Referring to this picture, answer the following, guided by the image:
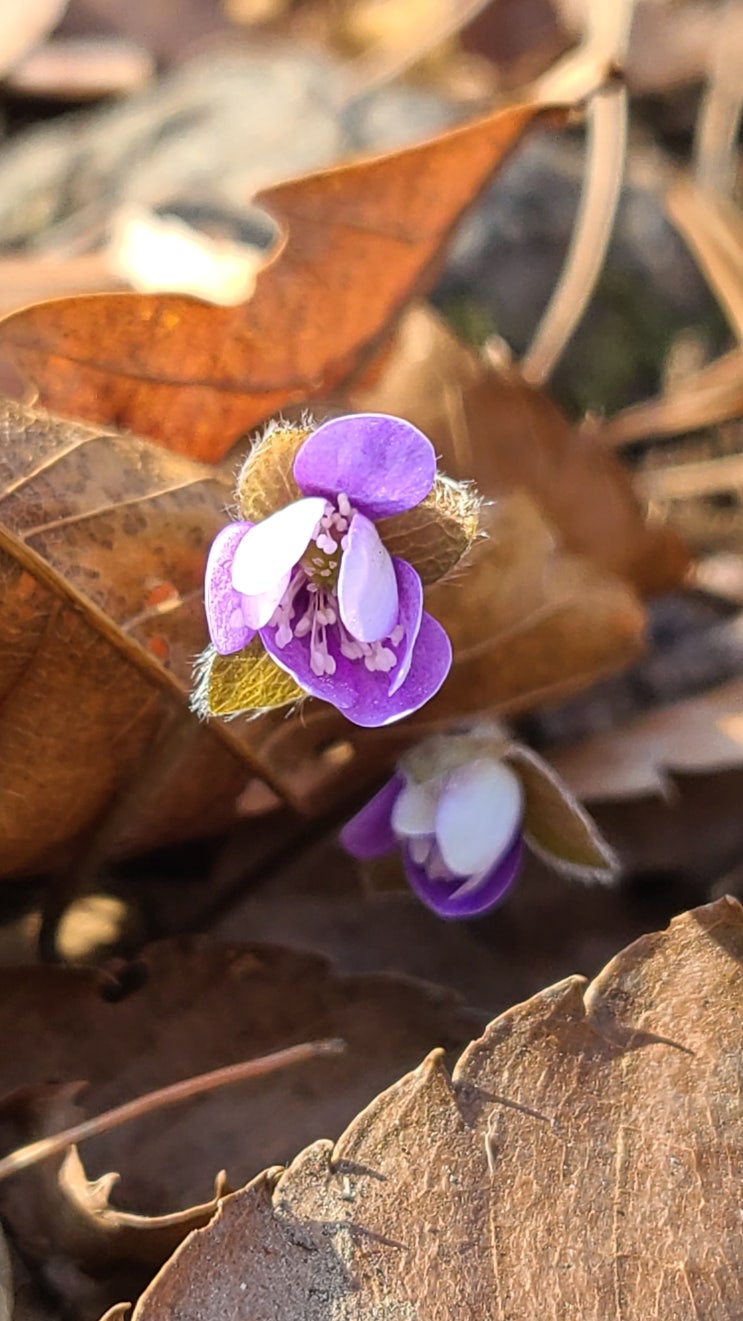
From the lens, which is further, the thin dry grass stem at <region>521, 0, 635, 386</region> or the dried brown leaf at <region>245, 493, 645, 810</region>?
the thin dry grass stem at <region>521, 0, 635, 386</region>

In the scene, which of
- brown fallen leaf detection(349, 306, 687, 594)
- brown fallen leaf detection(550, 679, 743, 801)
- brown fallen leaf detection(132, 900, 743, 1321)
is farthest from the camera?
brown fallen leaf detection(349, 306, 687, 594)

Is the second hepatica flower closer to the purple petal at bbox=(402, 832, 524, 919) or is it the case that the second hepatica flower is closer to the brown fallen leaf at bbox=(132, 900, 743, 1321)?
the purple petal at bbox=(402, 832, 524, 919)

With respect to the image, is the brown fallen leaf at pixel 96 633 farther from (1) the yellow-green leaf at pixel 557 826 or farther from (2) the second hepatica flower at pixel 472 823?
(1) the yellow-green leaf at pixel 557 826

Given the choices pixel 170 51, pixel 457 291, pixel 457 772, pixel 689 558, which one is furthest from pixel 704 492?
pixel 170 51

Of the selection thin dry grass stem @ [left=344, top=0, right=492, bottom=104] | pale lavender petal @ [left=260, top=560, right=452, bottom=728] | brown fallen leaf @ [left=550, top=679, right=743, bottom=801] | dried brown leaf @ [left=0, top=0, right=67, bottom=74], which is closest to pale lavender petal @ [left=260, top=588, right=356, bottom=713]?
pale lavender petal @ [left=260, top=560, right=452, bottom=728]

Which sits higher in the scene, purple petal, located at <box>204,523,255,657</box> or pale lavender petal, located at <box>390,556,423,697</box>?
purple petal, located at <box>204,523,255,657</box>

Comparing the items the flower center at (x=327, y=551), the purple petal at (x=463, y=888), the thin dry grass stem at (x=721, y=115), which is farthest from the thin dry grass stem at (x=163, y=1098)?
the thin dry grass stem at (x=721, y=115)

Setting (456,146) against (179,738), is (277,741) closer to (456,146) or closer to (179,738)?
(179,738)

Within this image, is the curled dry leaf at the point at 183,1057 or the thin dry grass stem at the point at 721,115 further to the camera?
the thin dry grass stem at the point at 721,115

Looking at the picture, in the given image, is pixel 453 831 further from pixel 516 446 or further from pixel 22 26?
pixel 22 26
